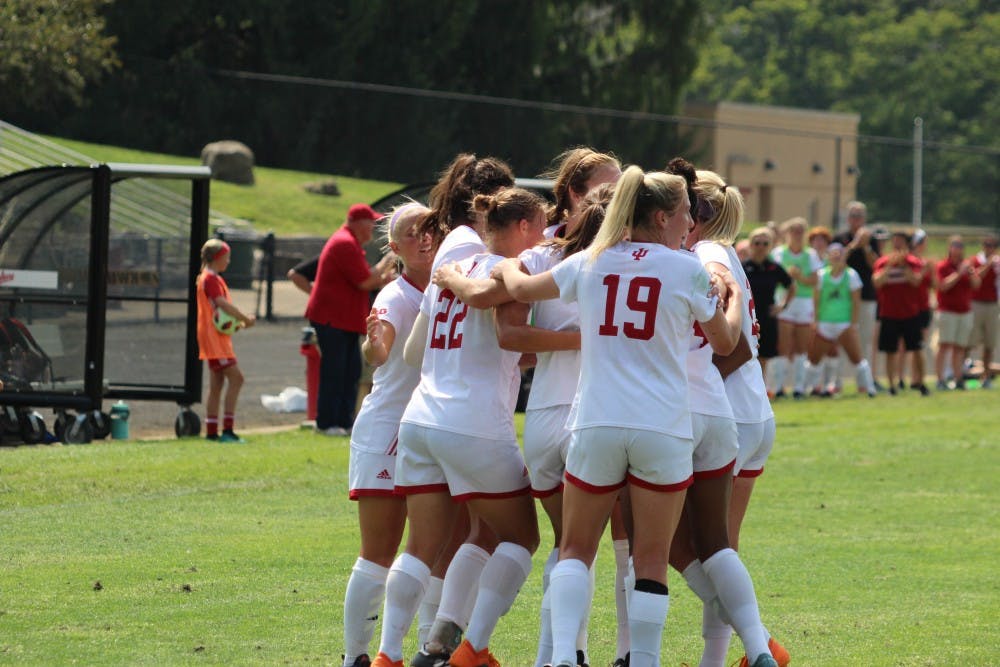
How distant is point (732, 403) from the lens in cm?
612

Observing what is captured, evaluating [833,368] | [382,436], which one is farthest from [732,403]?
[833,368]

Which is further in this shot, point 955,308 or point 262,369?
point 955,308

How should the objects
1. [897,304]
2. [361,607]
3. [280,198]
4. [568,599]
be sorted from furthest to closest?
[280,198], [897,304], [361,607], [568,599]

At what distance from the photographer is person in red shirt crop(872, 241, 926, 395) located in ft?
66.7

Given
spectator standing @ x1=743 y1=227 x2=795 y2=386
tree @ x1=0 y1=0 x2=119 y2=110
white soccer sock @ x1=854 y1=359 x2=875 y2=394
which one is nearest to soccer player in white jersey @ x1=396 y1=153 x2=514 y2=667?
spectator standing @ x1=743 y1=227 x2=795 y2=386

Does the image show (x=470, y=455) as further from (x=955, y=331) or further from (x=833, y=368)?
(x=955, y=331)

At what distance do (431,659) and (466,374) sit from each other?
1107 millimetres

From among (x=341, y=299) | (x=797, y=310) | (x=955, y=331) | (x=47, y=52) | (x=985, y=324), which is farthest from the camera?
(x=47, y=52)

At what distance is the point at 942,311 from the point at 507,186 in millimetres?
16782

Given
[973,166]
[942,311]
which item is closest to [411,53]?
[973,166]

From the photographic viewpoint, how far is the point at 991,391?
2059cm

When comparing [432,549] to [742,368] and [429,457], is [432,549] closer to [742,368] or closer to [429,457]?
[429,457]

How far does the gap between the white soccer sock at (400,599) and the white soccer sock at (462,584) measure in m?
0.16

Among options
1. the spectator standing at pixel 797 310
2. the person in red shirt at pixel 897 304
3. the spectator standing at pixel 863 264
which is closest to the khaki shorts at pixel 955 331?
the person in red shirt at pixel 897 304
